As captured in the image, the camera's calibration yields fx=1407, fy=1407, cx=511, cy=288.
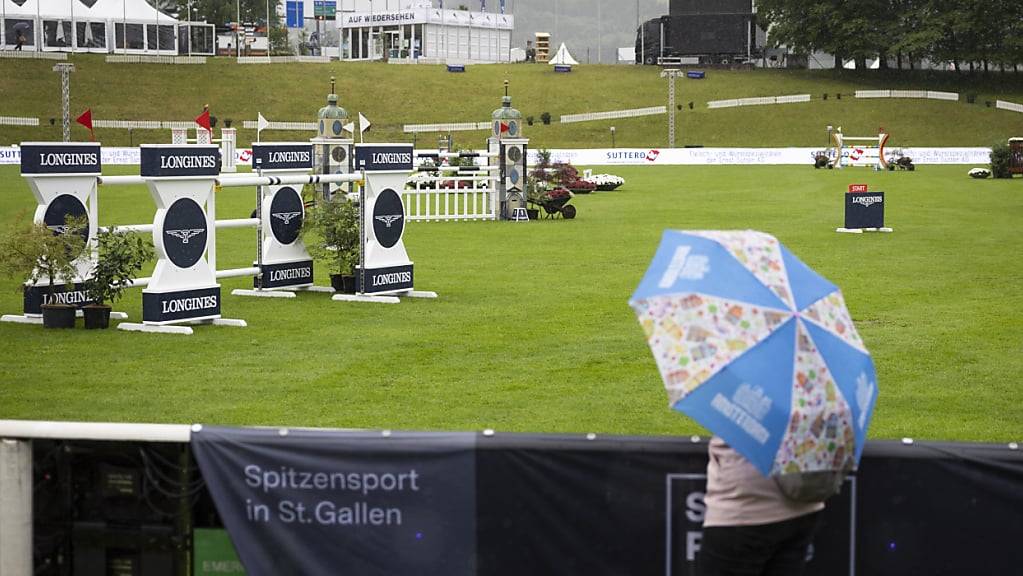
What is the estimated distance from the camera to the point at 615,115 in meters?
88.9

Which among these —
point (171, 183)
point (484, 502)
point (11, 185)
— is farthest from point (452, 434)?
point (11, 185)

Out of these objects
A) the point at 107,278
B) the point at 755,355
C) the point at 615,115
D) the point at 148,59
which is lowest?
the point at 107,278

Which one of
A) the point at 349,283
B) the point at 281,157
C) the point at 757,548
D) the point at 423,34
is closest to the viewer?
the point at 757,548

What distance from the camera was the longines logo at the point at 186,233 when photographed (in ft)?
49.5

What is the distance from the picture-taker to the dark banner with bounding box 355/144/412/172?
58.1 ft

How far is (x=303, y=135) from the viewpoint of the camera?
258 ft

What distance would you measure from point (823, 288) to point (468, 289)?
565 inches

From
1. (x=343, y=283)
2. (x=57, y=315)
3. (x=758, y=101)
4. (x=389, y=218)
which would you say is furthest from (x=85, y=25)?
(x=57, y=315)

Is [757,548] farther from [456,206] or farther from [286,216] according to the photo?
[456,206]

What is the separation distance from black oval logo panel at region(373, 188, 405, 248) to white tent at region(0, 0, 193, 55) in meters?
77.5

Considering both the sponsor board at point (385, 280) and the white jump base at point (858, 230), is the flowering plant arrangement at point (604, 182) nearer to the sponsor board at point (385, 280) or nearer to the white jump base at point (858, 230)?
the white jump base at point (858, 230)

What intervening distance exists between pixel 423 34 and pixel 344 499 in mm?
119911

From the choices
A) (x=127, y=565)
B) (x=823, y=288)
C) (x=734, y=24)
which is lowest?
(x=127, y=565)

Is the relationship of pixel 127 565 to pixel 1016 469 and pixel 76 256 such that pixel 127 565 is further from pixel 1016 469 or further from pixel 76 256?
pixel 76 256
